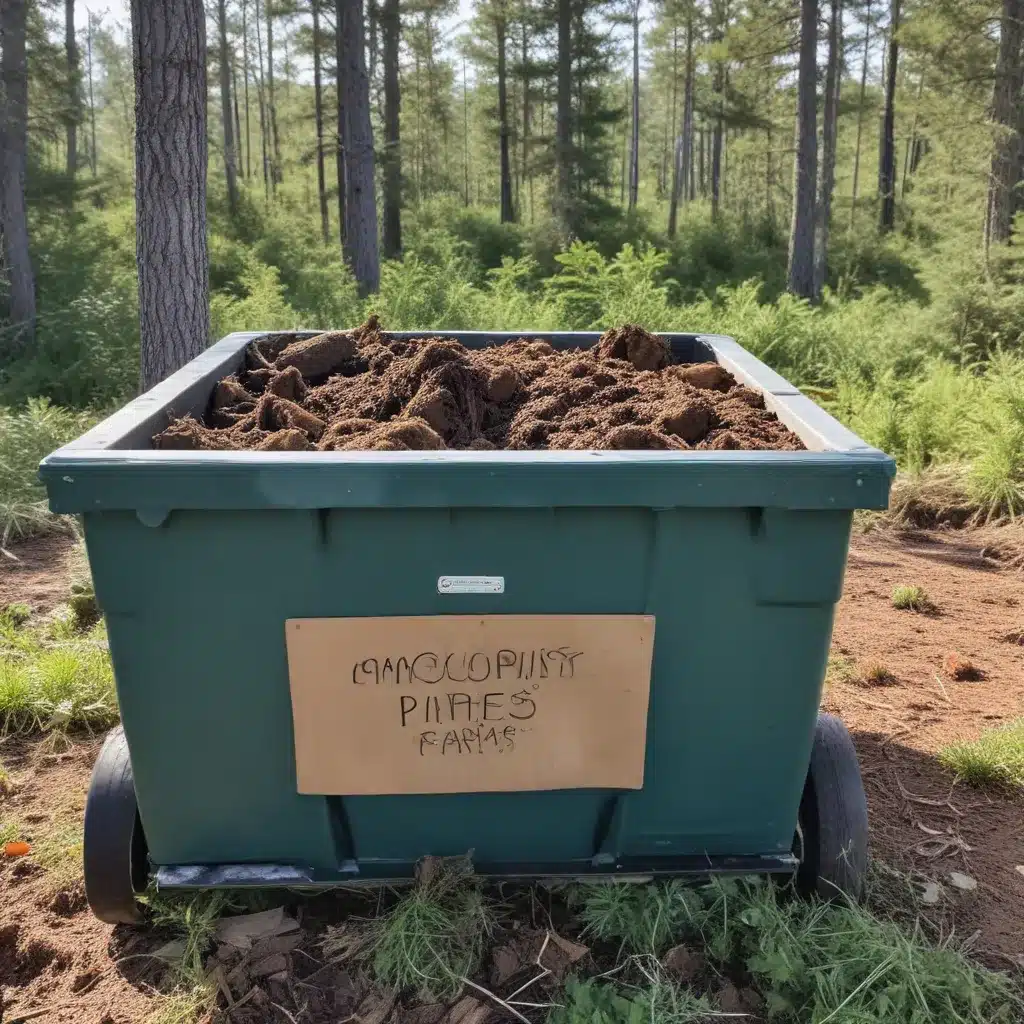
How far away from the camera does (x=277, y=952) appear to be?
211 centimetres

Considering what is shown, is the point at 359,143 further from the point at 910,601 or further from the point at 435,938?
the point at 435,938

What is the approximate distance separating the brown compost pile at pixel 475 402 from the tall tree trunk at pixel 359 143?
10957 millimetres

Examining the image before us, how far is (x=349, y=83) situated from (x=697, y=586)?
13.4 metres

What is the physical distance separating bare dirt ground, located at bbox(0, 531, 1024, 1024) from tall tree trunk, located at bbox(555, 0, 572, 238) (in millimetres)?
22362

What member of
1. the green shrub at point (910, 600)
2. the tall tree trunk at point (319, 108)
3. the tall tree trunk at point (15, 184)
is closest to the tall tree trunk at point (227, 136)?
the tall tree trunk at point (319, 108)

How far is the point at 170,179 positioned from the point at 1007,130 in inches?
461

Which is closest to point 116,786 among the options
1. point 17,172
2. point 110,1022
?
point 110,1022

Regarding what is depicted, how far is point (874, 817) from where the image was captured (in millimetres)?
2803

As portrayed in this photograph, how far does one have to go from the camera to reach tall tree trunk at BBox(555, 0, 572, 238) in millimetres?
25625

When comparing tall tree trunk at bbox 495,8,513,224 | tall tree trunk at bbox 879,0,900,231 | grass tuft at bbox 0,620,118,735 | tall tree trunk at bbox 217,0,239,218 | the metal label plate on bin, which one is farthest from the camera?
tall tree trunk at bbox 879,0,900,231

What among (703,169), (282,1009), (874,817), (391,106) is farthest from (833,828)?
(703,169)

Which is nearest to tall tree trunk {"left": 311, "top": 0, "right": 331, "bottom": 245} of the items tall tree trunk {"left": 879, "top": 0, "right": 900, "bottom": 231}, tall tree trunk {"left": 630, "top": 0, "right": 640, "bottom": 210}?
tall tree trunk {"left": 630, "top": 0, "right": 640, "bottom": 210}

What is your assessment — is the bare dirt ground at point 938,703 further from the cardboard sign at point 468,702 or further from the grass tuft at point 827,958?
the cardboard sign at point 468,702

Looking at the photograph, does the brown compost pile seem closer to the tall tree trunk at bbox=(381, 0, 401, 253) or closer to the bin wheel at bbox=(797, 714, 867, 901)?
the bin wheel at bbox=(797, 714, 867, 901)
